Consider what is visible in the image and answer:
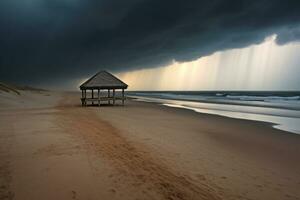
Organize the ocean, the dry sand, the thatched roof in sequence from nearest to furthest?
the dry sand → the ocean → the thatched roof

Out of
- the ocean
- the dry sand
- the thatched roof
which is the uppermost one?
the thatched roof

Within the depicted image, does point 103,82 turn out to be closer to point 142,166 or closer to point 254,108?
point 254,108

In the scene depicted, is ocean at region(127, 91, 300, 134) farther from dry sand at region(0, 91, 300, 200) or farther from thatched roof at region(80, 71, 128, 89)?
→ thatched roof at region(80, 71, 128, 89)

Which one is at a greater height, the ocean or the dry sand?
the dry sand

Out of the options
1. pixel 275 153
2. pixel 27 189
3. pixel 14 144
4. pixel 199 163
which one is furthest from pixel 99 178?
pixel 275 153

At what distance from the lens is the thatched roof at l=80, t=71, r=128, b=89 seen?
2540 centimetres

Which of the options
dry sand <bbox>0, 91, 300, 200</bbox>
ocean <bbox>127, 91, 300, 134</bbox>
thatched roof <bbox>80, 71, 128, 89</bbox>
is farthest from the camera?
thatched roof <bbox>80, 71, 128, 89</bbox>

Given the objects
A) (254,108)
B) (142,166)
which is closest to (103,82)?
(254,108)

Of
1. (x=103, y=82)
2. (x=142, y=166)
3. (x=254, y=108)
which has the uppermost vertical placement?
(x=103, y=82)

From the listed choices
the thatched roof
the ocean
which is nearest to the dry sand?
the ocean

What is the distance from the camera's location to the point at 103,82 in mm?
25891

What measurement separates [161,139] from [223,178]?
3.94m

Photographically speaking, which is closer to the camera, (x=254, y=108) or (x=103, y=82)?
(x=103, y=82)

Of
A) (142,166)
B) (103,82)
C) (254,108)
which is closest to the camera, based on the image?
(142,166)
